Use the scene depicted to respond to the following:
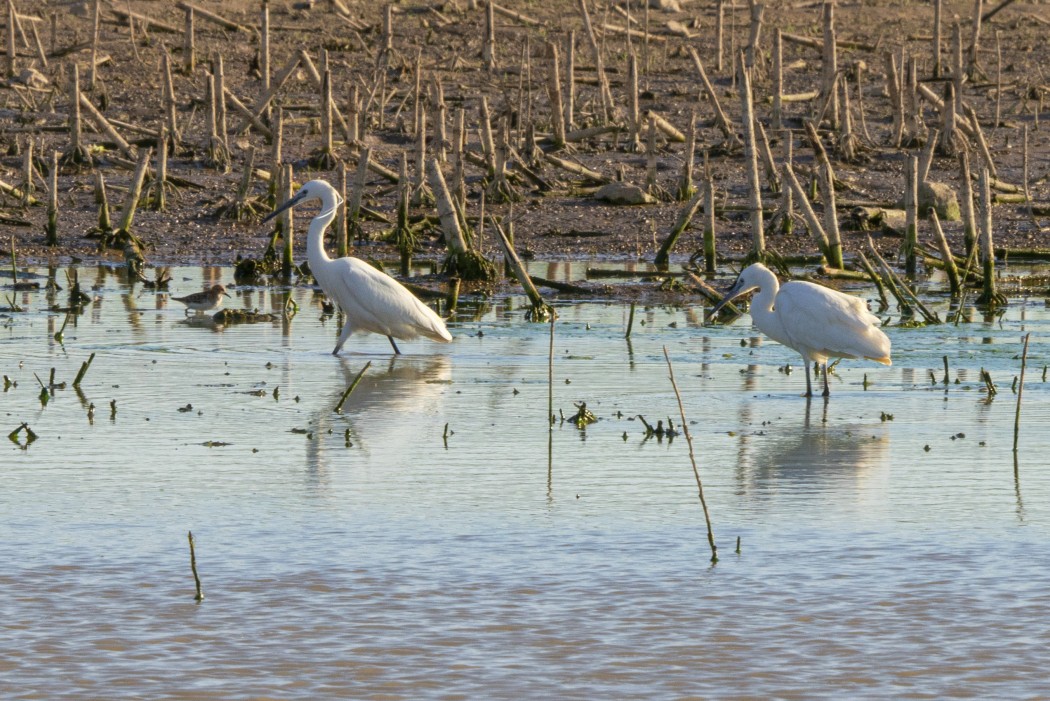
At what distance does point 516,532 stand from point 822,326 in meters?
4.10

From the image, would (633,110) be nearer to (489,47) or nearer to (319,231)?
(489,47)

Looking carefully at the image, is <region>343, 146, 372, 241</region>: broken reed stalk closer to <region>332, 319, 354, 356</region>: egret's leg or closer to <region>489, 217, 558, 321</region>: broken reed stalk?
<region>489, 217, 558, 321</region>: broken reed stalk

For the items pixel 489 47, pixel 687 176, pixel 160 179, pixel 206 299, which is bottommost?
pixel 206 299

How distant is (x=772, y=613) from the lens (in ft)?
20.3

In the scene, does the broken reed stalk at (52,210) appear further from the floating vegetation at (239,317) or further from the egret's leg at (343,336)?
the egret's leg at (343,336)

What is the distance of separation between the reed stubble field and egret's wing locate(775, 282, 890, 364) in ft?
14.5

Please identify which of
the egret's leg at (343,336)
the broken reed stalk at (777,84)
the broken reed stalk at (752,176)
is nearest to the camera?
the egret's leg at (343,336)

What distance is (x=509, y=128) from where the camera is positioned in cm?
2184

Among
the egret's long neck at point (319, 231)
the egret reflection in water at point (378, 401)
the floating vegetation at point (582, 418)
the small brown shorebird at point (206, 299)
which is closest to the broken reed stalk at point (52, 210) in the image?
the small brown shorebird at point (206, 299)

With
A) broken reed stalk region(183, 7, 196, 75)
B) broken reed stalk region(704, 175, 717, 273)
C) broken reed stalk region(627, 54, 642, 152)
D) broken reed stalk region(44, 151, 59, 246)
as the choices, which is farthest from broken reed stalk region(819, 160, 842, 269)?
broken reed stalk region(183, 7, 196, 75)

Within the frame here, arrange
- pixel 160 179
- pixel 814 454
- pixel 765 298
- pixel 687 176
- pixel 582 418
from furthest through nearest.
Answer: pixel 687 176
pixel 160 179
pixel 765 298
pixel 582 418
pixel 814 454

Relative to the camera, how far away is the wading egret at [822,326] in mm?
10844

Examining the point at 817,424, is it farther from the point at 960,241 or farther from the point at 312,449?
the point at 960,241

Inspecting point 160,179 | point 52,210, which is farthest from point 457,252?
point 160,179
